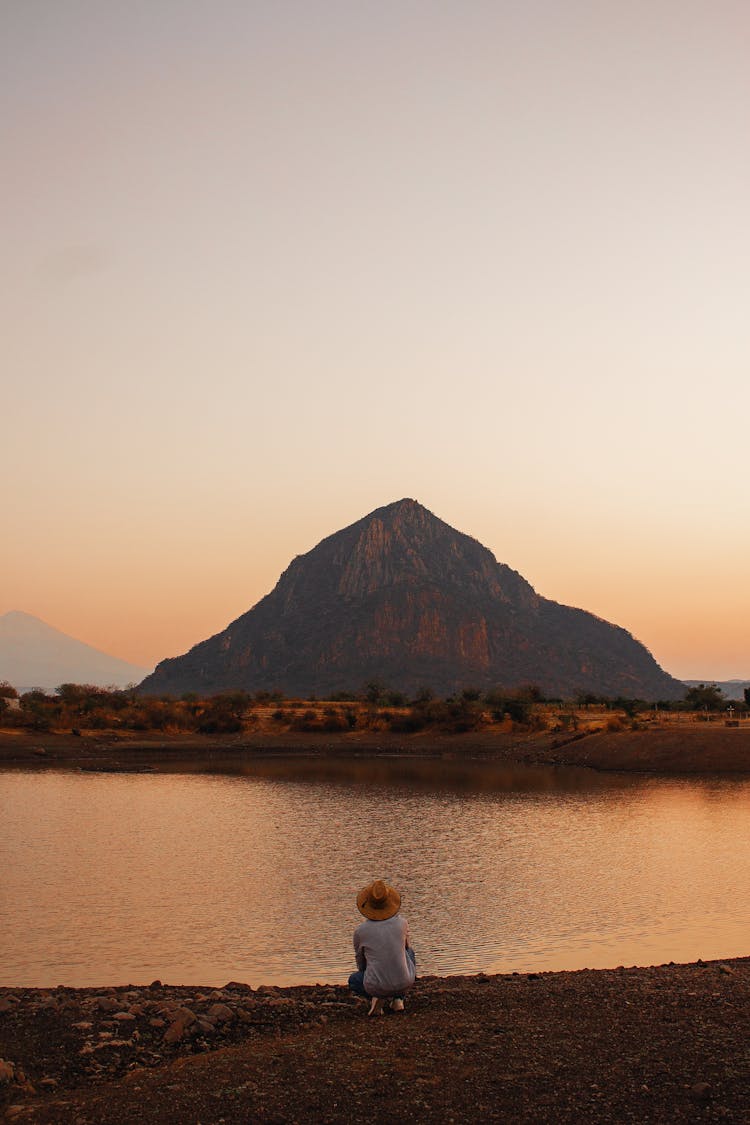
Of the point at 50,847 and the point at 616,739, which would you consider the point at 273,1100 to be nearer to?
the point at 50,847

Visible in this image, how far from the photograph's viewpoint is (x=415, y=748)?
274 feet

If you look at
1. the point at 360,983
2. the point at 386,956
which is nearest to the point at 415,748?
the point at 360,983

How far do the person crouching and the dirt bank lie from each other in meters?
53.8

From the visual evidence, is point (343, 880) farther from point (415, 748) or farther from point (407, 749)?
point (415, 748)

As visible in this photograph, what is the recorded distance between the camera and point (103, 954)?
18.3 meters

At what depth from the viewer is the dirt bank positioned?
64.4 metres

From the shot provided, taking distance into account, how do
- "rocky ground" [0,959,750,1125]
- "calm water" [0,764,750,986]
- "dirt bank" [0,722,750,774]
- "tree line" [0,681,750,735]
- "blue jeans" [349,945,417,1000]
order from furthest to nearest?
"tree line" [0,681,750,735]
"dirt bank" [0,722,750,774]
"calm water" [0,764,750,986]
"blue jeans" [349,945,417,1000]
"rocky ground" [0,959,750,1125]

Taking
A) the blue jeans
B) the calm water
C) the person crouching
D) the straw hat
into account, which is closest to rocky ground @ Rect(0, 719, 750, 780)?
the calm water

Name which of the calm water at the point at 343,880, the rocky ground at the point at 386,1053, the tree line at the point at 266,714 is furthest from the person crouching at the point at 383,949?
the tree line at the point at 266,714

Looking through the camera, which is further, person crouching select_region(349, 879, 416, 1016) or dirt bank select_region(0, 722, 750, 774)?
dirt bank select_region(0, 722, 750, 774)

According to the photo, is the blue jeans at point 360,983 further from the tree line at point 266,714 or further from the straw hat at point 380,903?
the tree line at point 266,714

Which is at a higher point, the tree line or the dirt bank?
the tree line

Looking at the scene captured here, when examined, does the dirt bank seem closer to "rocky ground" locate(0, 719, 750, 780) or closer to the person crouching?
"rocky ground" locate(0, 719, 750, 780)

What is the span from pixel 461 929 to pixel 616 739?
170 ft
